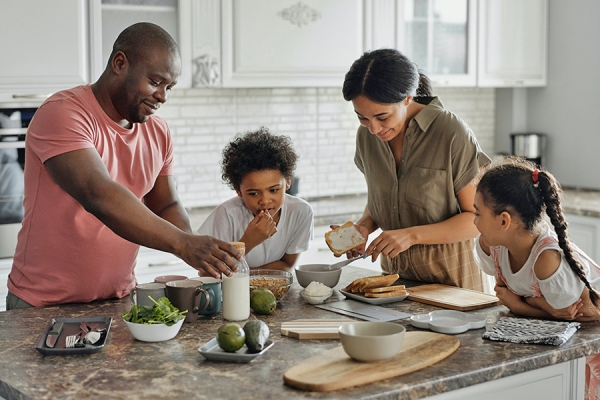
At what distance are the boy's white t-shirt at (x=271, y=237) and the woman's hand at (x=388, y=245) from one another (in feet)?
1.44

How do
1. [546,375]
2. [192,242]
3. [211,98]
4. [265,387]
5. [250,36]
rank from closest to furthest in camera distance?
[265,387], [546,375], [192,242], [250,36], [211,98]

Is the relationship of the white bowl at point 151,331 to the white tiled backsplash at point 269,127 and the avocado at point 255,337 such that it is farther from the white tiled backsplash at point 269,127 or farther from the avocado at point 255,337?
the white tiled backsplash at point 269,127

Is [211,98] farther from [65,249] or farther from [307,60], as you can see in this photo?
[65,249]

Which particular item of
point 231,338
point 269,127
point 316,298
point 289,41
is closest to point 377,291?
point 316,298

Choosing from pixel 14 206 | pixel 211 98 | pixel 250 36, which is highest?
pixel 250 36

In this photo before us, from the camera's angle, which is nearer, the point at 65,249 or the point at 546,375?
the point at 546,375

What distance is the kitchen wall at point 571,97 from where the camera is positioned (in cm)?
488

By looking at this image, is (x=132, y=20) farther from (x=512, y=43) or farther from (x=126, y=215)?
(x=512, y=43)

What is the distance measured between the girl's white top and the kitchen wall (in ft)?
9.71

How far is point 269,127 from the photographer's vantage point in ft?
15.2

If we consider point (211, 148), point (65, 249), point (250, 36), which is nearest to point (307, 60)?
point (250, 36)

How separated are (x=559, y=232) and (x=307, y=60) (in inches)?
93.7

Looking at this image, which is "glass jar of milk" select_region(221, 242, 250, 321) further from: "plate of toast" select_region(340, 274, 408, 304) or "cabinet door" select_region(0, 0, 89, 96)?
"cabinet door" select_region(0, 0, 89, 96)

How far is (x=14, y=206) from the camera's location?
11.8 feet
